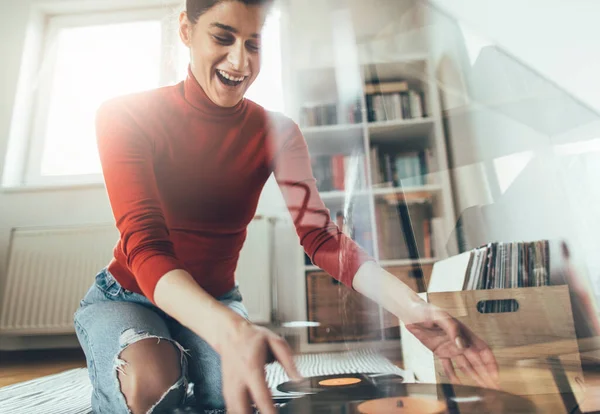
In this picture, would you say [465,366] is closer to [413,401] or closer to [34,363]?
[413,401]

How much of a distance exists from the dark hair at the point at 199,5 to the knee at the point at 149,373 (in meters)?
0.36

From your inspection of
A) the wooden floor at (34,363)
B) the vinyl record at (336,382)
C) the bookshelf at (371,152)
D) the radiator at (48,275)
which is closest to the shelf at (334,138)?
the bookshelf at (371,152)

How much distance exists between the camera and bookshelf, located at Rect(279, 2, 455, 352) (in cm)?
39

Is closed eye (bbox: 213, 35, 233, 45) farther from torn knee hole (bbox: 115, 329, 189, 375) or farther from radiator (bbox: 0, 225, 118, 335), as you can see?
radiator (bbox: 0, 225, 118, 335)

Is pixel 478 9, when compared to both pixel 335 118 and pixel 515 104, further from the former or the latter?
pixel 335 118

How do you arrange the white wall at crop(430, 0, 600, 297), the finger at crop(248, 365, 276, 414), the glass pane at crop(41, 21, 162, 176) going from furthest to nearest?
the glass pane at crop(41, 21, 162, 176), the white wall at crop(430, 0, 600, 297), the finger at crop(248, 365, 276, 414)

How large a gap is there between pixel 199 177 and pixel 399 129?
24cm

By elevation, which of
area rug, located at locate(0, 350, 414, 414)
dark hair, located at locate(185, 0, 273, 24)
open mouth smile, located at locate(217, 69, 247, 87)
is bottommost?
area rug, located at locate(0, 350, 414, 414)

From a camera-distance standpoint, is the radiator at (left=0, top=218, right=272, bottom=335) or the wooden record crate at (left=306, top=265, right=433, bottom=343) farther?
the radiator at (left=0, top=218, right=272, bottom=335)

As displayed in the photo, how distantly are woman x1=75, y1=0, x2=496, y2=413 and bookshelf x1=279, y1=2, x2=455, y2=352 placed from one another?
22mm

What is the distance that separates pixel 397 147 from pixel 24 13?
924 millimetres

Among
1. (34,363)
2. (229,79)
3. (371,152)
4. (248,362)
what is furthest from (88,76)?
(34,363)

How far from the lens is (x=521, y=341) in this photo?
380 mm

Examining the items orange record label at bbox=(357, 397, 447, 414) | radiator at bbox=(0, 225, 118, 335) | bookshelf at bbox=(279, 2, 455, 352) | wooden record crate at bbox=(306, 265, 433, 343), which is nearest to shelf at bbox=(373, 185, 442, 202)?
bookshelf at bbox=(279, 2, 455, 352)
